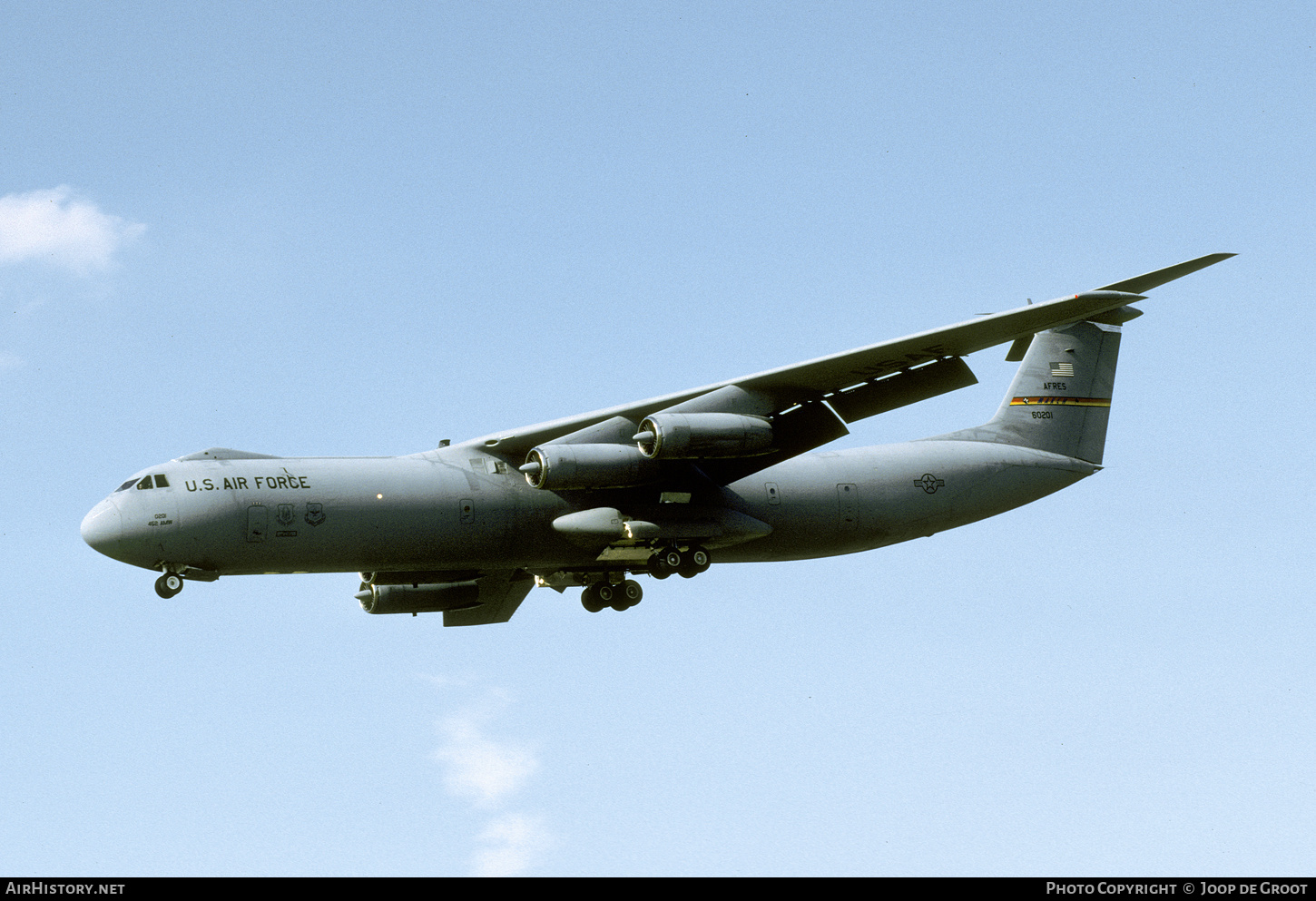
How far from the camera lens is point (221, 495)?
2248cm

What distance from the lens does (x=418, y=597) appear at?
2728 centimetres

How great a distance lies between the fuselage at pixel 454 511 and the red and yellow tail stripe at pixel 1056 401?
7.93ft

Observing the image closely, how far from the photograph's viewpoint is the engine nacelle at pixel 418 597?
27.1 m

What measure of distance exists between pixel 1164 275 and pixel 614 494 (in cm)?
902

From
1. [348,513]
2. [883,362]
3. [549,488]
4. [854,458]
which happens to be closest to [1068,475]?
[854,458]

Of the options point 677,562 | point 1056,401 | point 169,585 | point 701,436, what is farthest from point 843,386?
point 169,585

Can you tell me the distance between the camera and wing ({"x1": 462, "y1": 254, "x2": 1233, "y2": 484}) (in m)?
23.2

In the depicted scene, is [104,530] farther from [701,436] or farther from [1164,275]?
[1164,275]

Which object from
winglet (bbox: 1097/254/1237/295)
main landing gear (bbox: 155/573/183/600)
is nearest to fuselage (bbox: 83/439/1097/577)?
main landing gear (bbox: 155/573/183/600)

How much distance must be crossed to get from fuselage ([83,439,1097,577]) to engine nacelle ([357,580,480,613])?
237cm

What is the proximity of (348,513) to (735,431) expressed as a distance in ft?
19.3

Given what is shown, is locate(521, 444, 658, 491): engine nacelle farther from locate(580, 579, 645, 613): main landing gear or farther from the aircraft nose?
the aircraft nose

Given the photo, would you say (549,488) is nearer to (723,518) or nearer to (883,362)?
(723,518)
